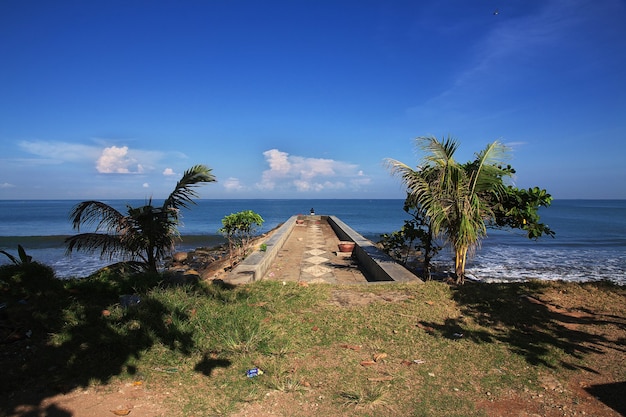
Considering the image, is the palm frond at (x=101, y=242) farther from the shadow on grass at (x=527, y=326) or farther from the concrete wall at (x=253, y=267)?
the shadow on grass at (x=527, y=326)

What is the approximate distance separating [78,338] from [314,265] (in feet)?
21.5

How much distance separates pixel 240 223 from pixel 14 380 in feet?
25.9

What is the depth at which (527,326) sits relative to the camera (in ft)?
15.0

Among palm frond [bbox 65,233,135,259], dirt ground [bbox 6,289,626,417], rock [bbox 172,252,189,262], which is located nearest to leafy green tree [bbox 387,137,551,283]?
dirt ground [bbox 6,289,626,417]

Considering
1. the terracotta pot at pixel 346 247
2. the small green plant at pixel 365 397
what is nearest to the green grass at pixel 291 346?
the small green plant at pixel 365 397

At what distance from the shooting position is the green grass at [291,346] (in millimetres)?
3123

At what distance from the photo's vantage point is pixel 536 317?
4859mm

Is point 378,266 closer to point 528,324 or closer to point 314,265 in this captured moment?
point 314,265

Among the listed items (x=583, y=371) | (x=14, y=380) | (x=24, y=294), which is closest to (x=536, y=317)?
(x=583, y=371)

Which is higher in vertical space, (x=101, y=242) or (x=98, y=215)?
(x=98, y=215)

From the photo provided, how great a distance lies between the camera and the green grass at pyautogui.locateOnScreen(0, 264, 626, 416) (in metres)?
3.12

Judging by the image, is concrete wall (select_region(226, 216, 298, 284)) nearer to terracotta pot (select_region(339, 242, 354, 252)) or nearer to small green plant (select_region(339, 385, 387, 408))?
terracotta pot (select_region(339, 242, 354, 252))

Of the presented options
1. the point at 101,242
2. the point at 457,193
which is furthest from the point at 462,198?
the point at 101,242

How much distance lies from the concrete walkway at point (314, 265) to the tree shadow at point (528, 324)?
227 centimetres
